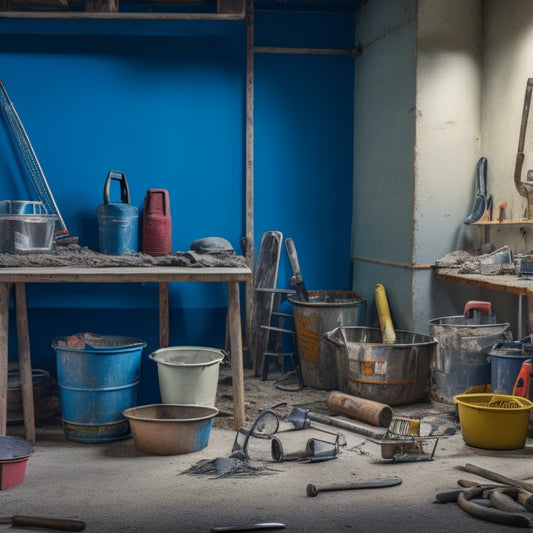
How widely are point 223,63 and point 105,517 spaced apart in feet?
13.4

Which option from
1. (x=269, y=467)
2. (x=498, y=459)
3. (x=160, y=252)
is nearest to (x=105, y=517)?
(x=269, y=467)

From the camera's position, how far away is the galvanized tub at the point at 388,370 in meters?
4.71

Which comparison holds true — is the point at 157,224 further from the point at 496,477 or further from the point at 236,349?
the point at 496,477

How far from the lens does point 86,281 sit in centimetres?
407

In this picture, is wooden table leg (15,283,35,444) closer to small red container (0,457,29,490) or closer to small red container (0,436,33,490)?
small red container (0,436,33,490)

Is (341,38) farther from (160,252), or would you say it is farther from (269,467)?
(269,467)

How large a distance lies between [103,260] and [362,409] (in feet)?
6.56

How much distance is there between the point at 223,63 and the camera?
588cm

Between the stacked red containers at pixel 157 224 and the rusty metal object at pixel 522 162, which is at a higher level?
the rusty metal object at pixel 522 162

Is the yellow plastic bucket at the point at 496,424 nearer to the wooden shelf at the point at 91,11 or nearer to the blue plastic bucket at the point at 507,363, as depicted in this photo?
the blue plastic bucket at the point at 507,363

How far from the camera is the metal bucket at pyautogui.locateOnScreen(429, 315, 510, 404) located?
15.1 ft

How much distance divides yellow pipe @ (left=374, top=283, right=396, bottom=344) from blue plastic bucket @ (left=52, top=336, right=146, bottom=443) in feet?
6.27

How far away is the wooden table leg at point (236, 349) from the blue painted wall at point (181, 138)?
1398mm

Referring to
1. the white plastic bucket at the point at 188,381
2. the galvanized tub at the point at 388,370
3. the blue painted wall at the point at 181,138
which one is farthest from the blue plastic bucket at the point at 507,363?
the blue painted wall at the point at 181,138
